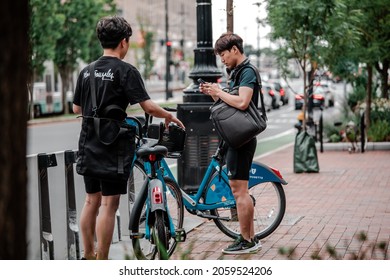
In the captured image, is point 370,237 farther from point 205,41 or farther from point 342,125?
point 342,125

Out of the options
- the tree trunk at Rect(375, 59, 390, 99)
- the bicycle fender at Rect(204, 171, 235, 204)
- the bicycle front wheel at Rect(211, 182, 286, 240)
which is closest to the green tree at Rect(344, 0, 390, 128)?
the tree trunk at Rect(375, 59, 390, 99)

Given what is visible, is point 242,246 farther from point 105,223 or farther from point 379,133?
point 379,133

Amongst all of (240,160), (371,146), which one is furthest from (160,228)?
(371,146)

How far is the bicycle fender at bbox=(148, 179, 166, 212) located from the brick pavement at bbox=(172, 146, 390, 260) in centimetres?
35

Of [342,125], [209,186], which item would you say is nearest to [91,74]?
[209,186]

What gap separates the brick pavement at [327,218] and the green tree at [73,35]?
100 ft

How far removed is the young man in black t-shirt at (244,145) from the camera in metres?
6.28

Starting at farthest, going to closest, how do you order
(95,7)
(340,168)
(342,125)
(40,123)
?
(95,7) → (40,123) → (342,125) → (340,168)

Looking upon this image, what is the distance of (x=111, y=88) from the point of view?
5402 mm

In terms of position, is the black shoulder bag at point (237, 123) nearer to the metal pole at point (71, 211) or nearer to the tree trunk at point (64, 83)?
the metal pole at point (71, 211)

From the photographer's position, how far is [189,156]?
9281 millimetres

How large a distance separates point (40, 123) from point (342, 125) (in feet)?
64.4

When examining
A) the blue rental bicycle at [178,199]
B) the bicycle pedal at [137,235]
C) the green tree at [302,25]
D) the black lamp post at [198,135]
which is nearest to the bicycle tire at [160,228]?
the blue rental bicycle at [178,199]

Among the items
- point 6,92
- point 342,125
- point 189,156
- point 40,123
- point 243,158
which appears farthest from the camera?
point 40,123
